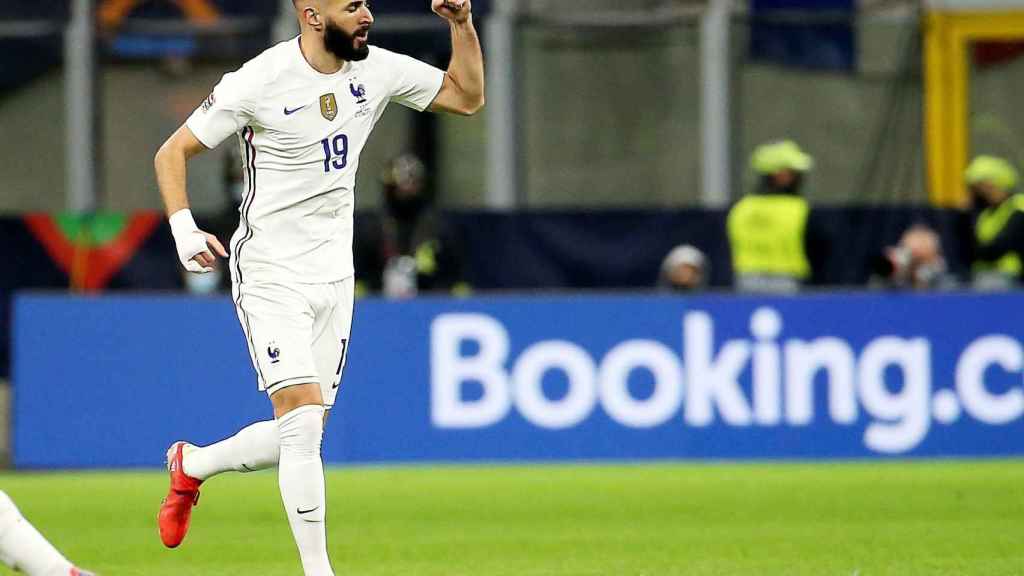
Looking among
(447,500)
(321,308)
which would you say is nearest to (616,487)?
(447,500)

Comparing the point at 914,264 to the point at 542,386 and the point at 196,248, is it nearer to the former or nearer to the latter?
the point at 542,386

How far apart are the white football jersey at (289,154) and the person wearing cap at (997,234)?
29.3 ft

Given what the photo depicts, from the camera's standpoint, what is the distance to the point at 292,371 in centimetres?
751

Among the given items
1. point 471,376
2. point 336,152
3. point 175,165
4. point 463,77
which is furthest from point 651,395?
point 175,165

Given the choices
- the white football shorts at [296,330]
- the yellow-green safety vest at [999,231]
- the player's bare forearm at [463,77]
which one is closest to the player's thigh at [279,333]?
the white football shorts at [296,330]

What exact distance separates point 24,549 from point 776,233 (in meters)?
9.80

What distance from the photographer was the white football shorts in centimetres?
753

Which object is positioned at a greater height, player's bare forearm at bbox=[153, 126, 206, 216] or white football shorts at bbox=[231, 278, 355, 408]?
player's bare forearm at bbox=[153, 126, 206, 216]

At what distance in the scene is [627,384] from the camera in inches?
565

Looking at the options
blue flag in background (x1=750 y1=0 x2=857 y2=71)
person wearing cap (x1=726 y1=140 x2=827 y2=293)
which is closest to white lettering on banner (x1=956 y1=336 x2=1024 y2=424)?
person wearing cap (x1=726 y1=140 x2=827 y2=293)

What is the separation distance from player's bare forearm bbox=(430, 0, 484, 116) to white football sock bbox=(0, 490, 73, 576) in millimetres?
2546

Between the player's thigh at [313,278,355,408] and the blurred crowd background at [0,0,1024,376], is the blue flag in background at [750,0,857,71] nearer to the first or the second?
the blurred crowd background at [0,0,1024,376]

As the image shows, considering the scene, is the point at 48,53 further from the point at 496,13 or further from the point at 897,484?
the point at 897,484

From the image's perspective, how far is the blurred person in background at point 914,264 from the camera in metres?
15.6
